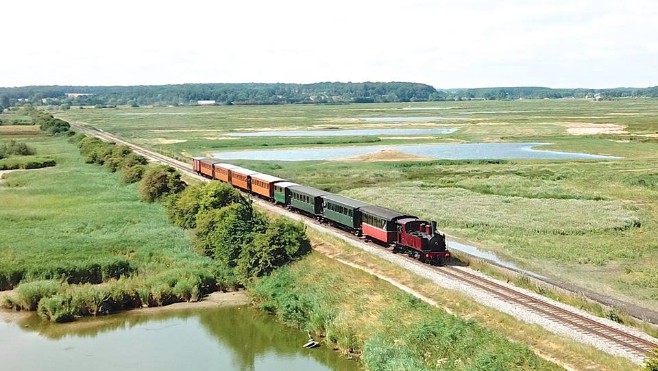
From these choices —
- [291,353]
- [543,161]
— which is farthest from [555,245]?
[543,161]

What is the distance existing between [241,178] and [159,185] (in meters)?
7.12

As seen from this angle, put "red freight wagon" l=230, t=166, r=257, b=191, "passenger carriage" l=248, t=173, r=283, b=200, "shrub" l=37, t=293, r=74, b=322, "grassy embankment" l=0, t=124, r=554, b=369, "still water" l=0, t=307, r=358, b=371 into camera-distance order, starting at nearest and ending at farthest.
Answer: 1. "grassy embankment" l=0, t=124, r=554, b=369
2. "still water" l=0, t=307, r=358, b=371
3. "shrub" l=37, t=293, r=74, b=322
4. "passenger carriage" l=248, t=173, r=283, b=200
5. "red freight wagon" l=230, t=166, r=257, b=191

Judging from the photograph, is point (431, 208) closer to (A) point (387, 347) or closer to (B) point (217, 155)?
(A) point (387, 347)

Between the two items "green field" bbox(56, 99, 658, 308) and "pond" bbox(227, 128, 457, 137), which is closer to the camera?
"green field" bbox(56, 99, 658, 308)

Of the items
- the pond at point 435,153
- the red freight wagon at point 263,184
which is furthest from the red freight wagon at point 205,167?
the pond at point 435,153

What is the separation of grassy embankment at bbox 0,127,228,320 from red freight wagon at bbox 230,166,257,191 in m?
8.40

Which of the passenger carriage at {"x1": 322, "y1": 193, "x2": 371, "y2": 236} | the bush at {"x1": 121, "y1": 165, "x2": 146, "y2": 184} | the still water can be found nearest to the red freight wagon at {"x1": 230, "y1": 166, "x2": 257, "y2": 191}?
the bush at {"x1": 121, "y1": 165, "x2": 146, "y2": 184}

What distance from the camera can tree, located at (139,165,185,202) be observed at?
58562mm

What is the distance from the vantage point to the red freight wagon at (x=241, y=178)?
6003 centimetres

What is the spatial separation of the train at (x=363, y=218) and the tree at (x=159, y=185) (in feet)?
19.9

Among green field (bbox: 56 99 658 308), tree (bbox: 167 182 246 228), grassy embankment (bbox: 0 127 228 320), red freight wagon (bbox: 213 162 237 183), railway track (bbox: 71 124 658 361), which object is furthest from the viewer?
red freight wagon (bbox: 213 162 237 183)

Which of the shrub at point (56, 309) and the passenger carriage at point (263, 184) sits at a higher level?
the passenger carriage at point (263, 184)

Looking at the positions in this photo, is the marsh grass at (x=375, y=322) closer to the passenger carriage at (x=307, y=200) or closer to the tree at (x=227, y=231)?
the tree at (x=227, y=231)

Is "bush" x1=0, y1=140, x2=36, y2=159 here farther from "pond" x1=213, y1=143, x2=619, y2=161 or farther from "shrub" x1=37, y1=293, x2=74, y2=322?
"shrub" x1=37, y1=293, x2=74, y2=322
